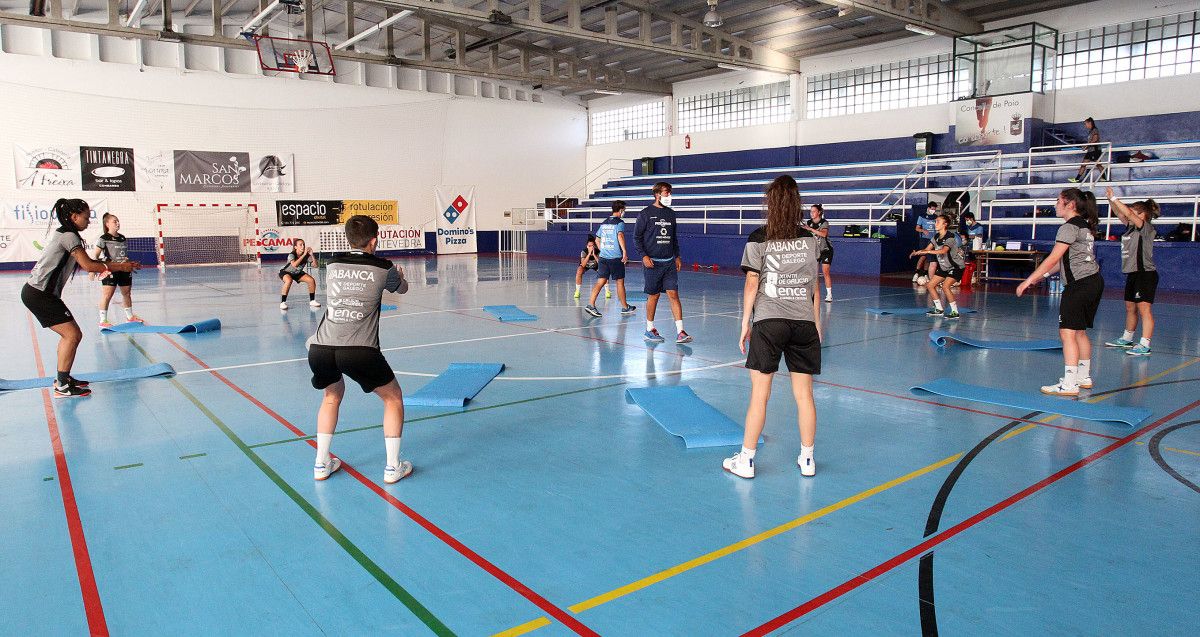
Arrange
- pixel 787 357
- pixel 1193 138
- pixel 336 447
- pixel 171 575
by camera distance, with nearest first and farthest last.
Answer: pixel 171 575 < pixel 787 357 < pixel 336 447 < pixel 1193 138

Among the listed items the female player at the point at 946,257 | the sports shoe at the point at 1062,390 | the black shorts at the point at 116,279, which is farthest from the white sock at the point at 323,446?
the female player at the point at 946,257

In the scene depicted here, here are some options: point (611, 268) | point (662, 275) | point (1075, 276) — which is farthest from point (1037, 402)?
point (611, 268)

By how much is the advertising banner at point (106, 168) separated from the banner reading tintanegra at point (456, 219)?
1070 cm

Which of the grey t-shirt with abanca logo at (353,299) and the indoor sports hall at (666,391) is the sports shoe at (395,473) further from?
the grey t-shirt with abanca logo at (353,299)

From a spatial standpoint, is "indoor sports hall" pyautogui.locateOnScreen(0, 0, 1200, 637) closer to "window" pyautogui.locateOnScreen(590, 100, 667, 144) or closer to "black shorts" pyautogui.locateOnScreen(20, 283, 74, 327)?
"black shorts" pyautogui.locateOnScreen(20, 283, 74, 327)

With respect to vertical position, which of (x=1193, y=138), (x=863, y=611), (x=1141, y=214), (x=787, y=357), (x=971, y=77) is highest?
(x=971, y=77)

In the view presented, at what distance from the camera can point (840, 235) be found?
2150 centimetres

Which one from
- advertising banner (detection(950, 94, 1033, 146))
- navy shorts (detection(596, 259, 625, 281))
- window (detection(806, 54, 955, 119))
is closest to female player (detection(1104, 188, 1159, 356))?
navy shorts (detection(596, 259, 625, 281))

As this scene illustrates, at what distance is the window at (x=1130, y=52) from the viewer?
18.8 metres

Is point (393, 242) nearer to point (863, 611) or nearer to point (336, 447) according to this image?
point (336, 447)

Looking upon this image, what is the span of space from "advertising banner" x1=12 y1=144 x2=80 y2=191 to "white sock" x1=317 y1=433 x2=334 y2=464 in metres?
24.3

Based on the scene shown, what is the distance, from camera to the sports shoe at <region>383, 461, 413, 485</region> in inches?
177

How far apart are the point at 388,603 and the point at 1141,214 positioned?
27.5ft

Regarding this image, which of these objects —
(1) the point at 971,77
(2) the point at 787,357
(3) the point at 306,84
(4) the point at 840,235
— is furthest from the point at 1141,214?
(3) the point at 306,84
